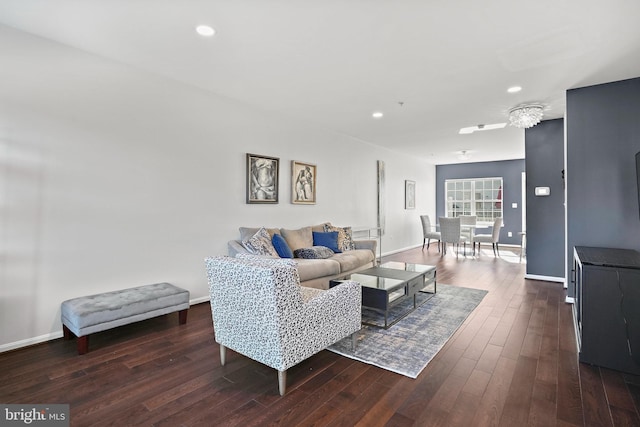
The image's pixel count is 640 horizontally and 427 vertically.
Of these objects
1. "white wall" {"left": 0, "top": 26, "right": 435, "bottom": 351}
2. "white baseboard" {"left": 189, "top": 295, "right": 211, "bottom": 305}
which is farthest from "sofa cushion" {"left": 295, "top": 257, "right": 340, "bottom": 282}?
"white baseboard" {"left": 189, "top": 295, "right": 211, "bottom": 305}

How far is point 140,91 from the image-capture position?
322 cm

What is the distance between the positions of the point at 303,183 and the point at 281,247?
4.74 ft

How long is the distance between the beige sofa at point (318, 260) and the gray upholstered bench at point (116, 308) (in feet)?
2.88

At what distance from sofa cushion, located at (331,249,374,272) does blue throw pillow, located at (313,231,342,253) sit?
18 cm

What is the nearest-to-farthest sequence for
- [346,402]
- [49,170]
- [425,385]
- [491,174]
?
1. [346,402]
2. [425,385]
3. [49,170]
4. [491,174]

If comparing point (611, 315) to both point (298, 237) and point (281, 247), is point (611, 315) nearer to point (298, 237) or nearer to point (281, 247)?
point (281, 247)

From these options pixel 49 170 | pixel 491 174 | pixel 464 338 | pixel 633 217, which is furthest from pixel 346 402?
pixel 491 174

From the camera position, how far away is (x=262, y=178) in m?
4.44

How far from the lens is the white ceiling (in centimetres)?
220

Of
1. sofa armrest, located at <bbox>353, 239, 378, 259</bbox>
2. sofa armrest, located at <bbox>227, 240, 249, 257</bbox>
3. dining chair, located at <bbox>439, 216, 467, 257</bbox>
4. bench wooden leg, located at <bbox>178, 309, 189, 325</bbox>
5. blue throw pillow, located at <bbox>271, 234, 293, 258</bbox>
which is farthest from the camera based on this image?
dining chair, located at <bbox>439, 216, 467, 257</bbox>

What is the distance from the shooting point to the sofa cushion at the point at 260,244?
3737 mm

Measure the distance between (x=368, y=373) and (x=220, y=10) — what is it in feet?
9.17

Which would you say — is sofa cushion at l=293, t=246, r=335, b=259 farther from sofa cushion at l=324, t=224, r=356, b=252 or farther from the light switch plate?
the light switch plate

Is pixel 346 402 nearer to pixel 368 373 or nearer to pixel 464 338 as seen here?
pixel 368 373
